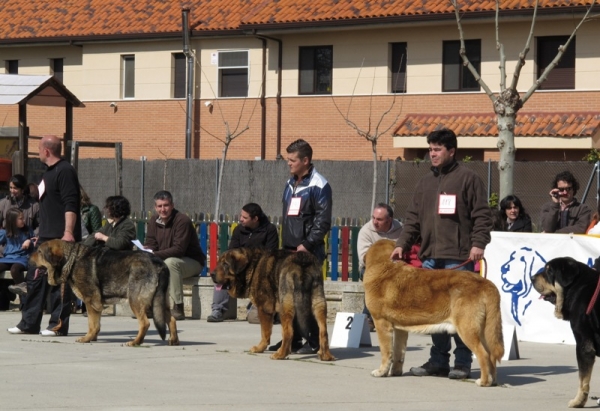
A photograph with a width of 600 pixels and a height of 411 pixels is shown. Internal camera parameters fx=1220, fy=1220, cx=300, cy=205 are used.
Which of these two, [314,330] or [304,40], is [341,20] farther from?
[314,330]

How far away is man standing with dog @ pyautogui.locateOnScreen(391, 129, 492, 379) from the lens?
10.1 metres

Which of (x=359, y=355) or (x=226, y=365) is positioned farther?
(x=359, y=355)

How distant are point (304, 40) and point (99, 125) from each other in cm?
777

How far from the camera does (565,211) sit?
1438cm

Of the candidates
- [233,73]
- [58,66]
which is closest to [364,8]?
[233,73]

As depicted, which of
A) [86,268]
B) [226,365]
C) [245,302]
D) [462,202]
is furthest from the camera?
[245,302]

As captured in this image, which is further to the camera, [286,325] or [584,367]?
[286,325]

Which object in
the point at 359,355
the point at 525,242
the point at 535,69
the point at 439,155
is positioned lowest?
the point at 359,355

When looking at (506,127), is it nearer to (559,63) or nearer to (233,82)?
(559,63)

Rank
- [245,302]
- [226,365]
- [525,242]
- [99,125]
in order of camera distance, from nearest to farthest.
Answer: [226,365]
[525,242]
[245,302]
[99,125]

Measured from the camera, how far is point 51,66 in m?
39.5

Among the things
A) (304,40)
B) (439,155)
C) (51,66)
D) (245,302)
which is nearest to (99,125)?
(51,66)

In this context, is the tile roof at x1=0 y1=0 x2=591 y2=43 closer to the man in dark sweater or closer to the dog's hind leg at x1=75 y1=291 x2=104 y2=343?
the man in dark sweater

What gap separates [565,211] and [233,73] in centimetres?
2297
